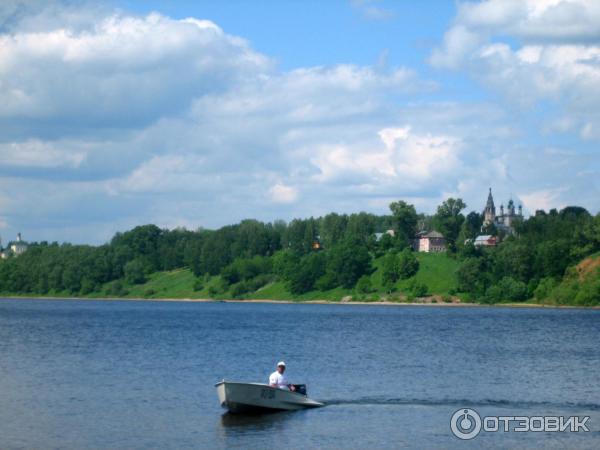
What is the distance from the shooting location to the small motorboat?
46031 millimetres

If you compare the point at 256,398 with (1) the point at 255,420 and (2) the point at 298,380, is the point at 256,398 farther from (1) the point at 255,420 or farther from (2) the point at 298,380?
(2) the point at 298,380

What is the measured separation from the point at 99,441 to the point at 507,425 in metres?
19.5

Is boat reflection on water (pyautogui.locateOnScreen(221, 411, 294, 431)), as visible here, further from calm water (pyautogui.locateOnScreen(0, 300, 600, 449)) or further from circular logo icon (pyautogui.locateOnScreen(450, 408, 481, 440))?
circular logo icon (pyautogui.locateOnScreen(450, 408, 481, 440))

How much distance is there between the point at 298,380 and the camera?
203ft

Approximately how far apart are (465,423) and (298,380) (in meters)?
18.8

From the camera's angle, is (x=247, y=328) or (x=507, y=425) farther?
(x=247, y=328)

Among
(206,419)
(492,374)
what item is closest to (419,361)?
(492,374)

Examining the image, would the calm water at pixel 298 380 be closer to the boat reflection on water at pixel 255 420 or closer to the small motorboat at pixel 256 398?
the boat reflection on water at pixel 255 420

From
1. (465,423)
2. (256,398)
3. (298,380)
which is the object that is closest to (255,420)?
(256,398)

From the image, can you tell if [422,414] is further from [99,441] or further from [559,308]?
[559,308]

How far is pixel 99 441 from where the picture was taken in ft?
131

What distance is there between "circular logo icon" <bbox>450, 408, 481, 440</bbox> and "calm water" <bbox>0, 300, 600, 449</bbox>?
534 mm

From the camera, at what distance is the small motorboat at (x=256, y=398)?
46.0 meters

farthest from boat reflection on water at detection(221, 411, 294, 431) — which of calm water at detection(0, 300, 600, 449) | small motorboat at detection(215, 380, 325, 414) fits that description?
small motorboat at detection(215, 380, 325, 414)
